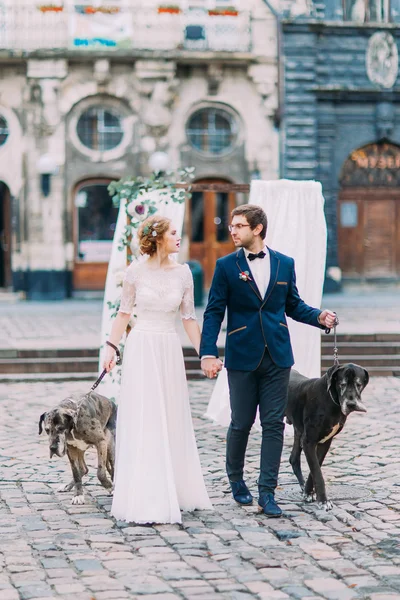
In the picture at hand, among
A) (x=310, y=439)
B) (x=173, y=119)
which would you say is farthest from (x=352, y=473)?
(x=173, y=119)

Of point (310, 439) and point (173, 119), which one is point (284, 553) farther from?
point (173, 119)

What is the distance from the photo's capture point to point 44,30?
24094mm

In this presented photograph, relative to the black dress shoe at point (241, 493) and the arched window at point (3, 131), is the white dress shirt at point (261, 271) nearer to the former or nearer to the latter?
the black dress shoe at point (241, 493)

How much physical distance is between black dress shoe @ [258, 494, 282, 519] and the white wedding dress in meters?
0.36

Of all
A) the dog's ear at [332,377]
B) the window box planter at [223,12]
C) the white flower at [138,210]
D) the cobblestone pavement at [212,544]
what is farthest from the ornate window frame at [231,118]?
the dog's ear at [332,377]

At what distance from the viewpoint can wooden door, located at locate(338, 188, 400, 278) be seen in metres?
25.2

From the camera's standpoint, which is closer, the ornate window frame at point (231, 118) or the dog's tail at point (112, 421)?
the dog's tail at point (112, 421)

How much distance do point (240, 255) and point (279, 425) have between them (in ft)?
3.50

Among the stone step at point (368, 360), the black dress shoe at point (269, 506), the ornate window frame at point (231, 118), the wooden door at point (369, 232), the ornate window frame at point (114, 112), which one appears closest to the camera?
the black dress shoe at point (269, 506)

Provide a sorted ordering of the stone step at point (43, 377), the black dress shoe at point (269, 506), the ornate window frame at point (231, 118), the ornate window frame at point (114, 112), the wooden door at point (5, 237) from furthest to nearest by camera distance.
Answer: the ornate window frame at point (231, 118) → the wooden door at point (5, 237) → the ornate window frame at point (114, 112) → the stone step at point (43, 377) → the black dress shoe at point (269, 506)

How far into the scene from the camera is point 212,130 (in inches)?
981

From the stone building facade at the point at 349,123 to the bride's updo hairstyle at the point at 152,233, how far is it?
18121 millimetres

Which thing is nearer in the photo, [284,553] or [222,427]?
[284,553]

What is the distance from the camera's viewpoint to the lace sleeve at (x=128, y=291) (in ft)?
22.0
